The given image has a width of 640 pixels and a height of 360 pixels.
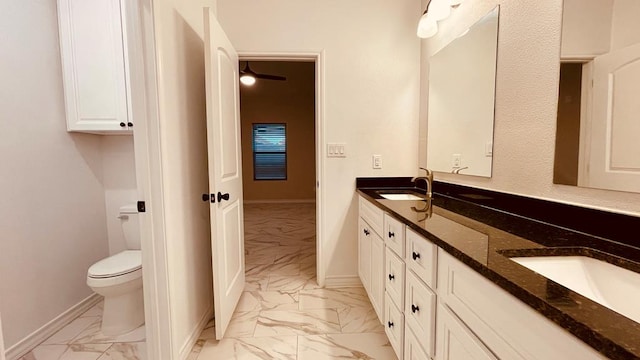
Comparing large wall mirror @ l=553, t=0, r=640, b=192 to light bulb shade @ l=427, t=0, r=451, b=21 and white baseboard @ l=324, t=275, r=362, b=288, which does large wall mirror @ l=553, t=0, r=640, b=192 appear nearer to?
light bulb shade @ l=427, t=0, r=451, b=21

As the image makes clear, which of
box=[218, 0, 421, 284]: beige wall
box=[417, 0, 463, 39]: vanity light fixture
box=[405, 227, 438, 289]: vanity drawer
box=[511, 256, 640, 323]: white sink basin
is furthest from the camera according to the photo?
box=[218, 0, 421, 284]: beige wall

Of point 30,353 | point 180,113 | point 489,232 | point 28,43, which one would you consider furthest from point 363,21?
point 30,353

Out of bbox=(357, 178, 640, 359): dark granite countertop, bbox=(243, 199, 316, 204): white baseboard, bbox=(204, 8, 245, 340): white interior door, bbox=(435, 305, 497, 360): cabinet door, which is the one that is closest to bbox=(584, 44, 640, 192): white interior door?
bbox=(357, 178, 640, 359): dark granite countertop

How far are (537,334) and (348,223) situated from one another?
1.91m

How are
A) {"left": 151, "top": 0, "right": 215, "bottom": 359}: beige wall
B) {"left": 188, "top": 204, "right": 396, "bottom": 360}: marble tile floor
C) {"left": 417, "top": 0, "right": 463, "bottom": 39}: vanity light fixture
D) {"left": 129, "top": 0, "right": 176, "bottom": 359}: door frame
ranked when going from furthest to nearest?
{"left": 417, "top": 0, "right": 463, "bottom": 39}: vanity light fixture → {"left": 188, "top": 204, "right": 396, "bottom": 360}: marble tile floor → {"left": 151, "top": 0, "right": 215, "bottom": 359}: beige wall → {"left": 129, "top": 0, "right": 176, "bottom": 359}: door frame

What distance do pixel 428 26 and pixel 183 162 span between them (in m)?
1.85

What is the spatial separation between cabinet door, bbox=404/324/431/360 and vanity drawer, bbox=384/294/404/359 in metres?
0.04

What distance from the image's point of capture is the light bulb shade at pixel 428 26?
6.43 ft

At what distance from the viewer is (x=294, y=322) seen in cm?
197

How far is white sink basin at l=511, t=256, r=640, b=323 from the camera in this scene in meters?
0.72

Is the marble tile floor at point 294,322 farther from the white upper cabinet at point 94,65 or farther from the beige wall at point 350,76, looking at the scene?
the white upper cabinet at point 94,65

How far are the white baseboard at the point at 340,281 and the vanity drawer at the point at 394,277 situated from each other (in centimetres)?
93

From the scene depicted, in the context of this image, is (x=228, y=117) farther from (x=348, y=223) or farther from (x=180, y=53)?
(x=348, y=223)

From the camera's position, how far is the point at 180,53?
1636 mm
